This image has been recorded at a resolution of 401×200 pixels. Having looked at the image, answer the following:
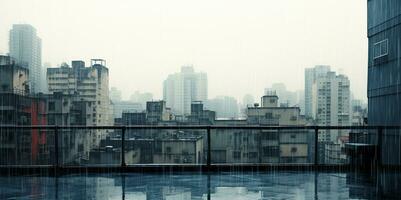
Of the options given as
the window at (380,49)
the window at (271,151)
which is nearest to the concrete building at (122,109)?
the window at (271,151)

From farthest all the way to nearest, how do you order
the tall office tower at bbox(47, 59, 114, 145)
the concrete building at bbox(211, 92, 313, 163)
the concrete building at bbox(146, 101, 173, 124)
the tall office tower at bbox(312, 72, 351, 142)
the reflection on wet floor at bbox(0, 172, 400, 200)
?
the tall office tower at bbox(47, 59, 114, 145) → the tall office tower at bbox(312, 72, 351, 142) → the concrete building at bbox(146, 101, 173, 124) → the concrete building at bbox(211, 92, 313, 163) → the reflection on wet floor at bbox(0, 172, 400, 200)

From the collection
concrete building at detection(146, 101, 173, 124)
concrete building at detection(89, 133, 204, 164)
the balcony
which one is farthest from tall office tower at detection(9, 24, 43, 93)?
concrete building at detection(89, 133, 204, 164)

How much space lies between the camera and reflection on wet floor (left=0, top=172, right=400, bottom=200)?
6730mm

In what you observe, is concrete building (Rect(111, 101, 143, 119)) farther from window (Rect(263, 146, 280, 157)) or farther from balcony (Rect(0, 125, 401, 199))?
window (Rect(263, 146, 280, 157))

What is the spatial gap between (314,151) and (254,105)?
777 centimetres

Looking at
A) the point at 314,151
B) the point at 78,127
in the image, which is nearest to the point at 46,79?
the point at 78,127

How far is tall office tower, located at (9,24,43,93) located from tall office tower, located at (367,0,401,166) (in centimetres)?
1826

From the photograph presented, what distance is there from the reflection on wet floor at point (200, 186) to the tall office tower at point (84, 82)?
14.8m

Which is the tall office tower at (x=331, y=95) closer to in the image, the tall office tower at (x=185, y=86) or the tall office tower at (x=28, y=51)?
the tall office tower at (x=185, y=86)

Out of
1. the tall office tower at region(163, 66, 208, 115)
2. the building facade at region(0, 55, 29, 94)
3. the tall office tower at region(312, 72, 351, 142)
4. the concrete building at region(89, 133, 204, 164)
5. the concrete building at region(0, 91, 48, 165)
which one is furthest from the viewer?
the tall office tower at region(163, 66, 208, 115)

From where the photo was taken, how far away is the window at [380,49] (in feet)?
43.3

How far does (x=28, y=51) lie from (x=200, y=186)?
88.3 feet

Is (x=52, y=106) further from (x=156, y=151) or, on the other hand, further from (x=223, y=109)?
(x=156, y=151)

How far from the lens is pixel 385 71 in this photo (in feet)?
43.6
